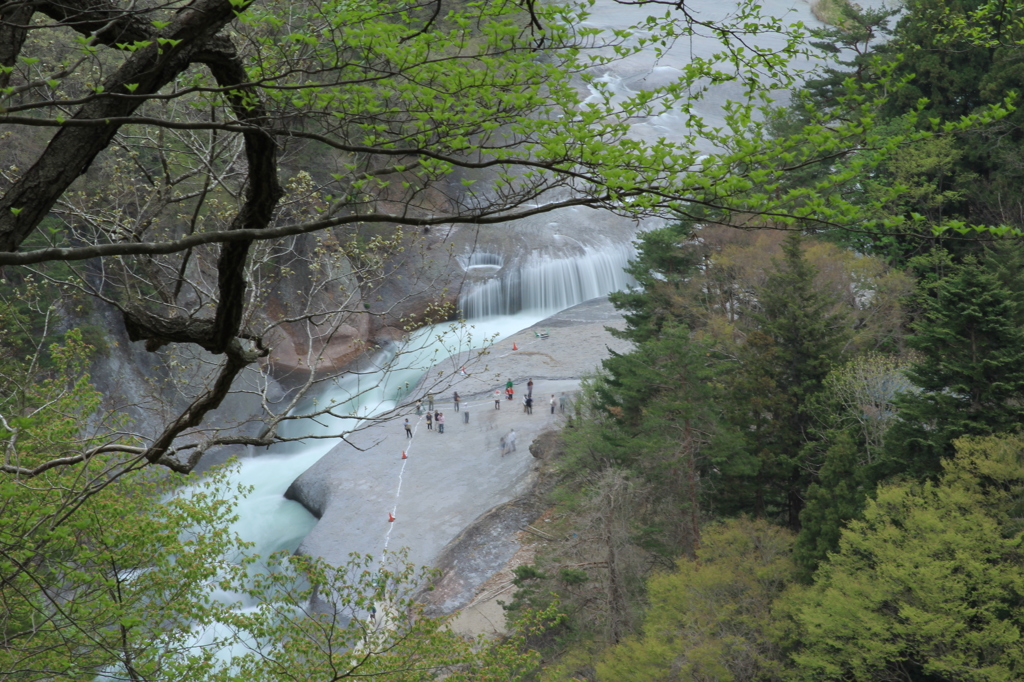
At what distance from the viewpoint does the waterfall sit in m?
37.9

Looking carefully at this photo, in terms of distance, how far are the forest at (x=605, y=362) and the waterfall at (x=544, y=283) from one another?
8.38 m

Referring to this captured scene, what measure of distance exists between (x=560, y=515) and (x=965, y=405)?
36.6 ft

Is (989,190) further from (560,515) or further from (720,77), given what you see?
(720,77)

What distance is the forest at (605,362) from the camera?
15.3 feet

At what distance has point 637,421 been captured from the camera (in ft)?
77.4

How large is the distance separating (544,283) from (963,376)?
24.0 metres

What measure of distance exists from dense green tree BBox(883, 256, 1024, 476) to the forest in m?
0.08

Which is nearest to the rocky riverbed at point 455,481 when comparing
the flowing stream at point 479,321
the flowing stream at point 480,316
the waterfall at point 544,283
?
the flowing stream at point 480,316

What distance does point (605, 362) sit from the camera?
81.0ft

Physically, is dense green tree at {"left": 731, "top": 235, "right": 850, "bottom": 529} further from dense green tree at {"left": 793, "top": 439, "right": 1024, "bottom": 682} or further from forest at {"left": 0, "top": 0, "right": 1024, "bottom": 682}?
dense green tree at {"left": 793, "top": 439, "right": 1024, "bottom": 682}

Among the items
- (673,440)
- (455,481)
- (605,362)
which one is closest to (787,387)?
(673,440)

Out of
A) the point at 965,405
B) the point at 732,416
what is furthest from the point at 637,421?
the point at 965,405

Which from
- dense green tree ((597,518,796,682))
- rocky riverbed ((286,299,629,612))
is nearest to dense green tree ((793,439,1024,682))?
dense green tree ((597,518,796,682))

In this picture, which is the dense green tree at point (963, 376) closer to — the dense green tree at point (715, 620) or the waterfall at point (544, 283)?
the dense green tree at point (715, 620)
